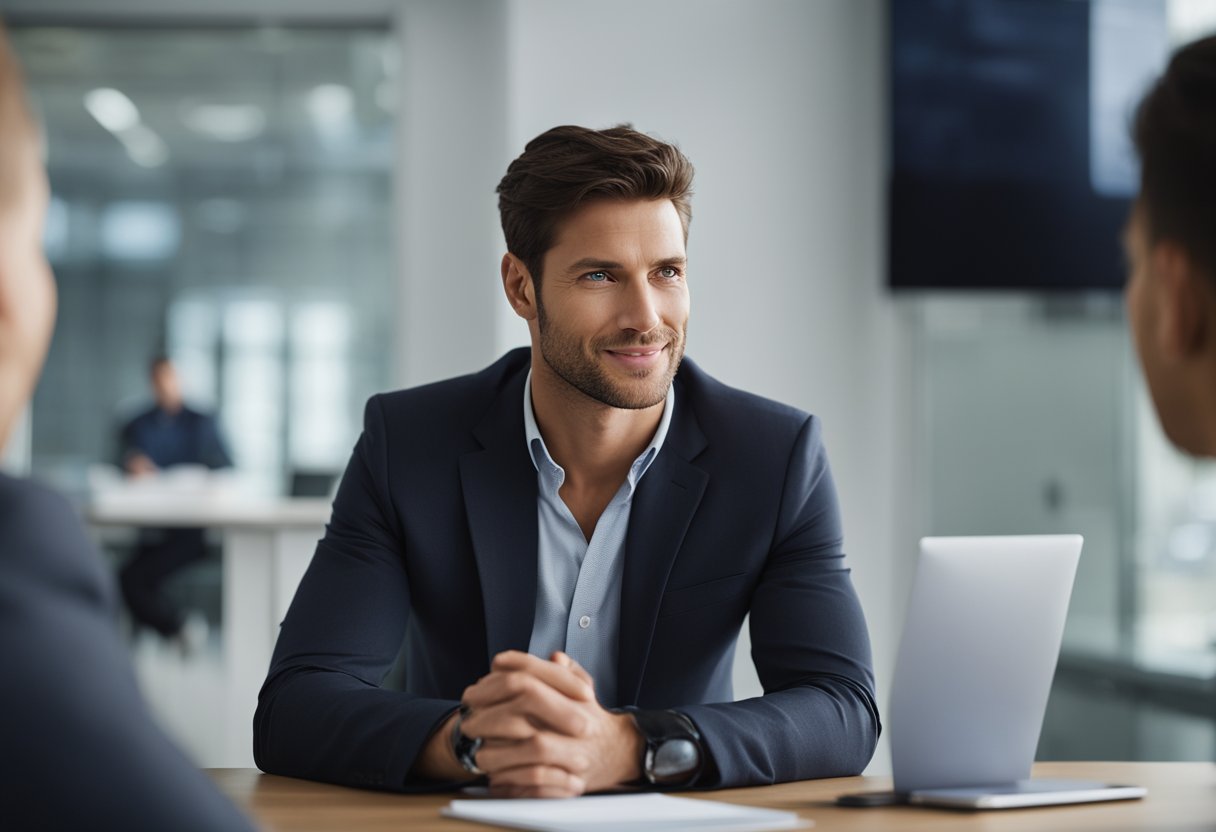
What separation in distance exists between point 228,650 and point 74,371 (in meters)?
5.51

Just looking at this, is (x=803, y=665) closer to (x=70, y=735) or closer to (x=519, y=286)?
(x=519, y=286)

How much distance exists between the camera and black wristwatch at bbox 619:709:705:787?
146 cm

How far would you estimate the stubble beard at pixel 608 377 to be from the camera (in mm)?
2016

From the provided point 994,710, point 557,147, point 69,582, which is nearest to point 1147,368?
point 994,710

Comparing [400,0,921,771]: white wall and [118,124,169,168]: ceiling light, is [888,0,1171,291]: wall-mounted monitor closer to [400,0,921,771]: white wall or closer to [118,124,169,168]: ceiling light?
[400,0,921,771]: white wall

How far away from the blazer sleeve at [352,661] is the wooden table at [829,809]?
0.04 metres

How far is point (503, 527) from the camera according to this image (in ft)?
6.49

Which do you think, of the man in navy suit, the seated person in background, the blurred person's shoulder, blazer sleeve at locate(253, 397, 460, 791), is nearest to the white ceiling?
the seated person in background

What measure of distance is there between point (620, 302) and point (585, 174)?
0.67ft

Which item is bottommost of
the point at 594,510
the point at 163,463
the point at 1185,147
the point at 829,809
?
the point at 163,463

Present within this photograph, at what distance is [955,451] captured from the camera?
16.4 ft

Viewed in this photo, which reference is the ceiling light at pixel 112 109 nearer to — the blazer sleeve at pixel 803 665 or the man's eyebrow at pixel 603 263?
the man's eyebrow at pixel 603 263

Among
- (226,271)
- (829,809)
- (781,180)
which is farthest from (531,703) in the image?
(226,271)

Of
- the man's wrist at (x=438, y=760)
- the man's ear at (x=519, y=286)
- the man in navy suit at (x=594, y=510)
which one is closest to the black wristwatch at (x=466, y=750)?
the man's wrist at (x=438, y=760)
